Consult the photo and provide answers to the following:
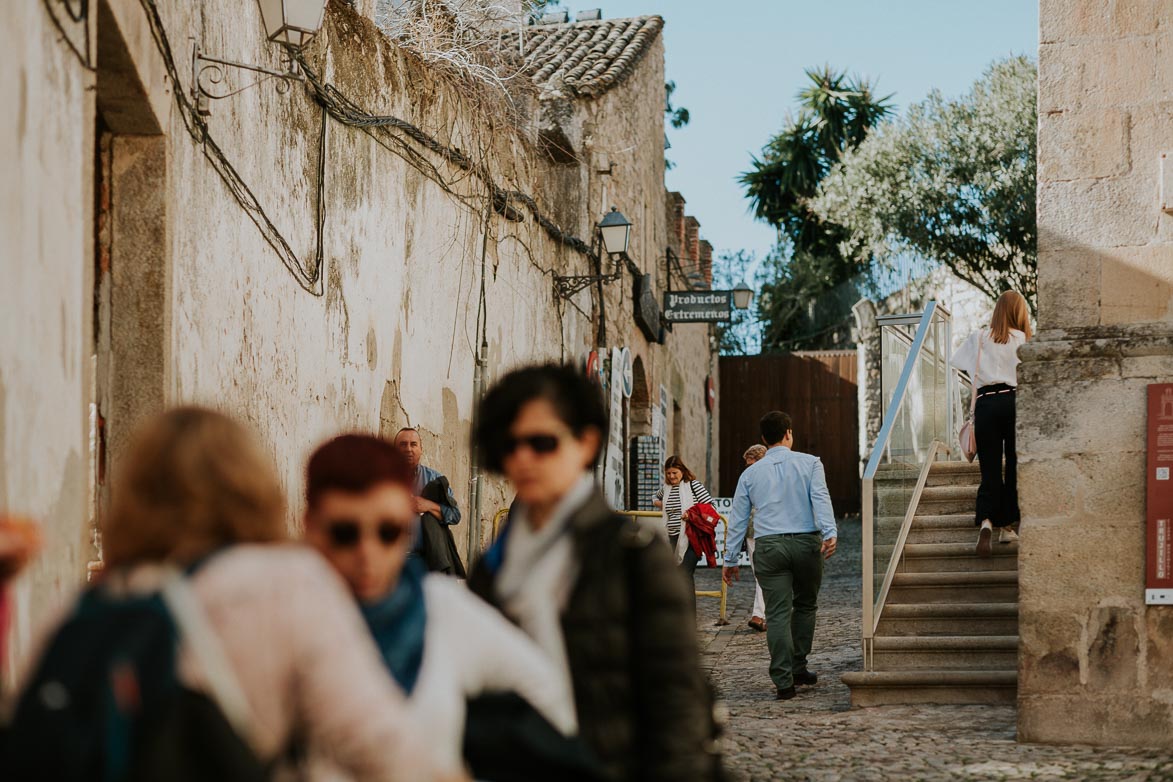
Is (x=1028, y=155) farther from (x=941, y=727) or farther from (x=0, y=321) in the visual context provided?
(x=0, y=321)

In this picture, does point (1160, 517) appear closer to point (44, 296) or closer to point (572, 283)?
point (44, 296)

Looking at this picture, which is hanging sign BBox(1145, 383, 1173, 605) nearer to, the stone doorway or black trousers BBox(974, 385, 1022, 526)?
black trousers BBox(974, 385, 1022, 526)

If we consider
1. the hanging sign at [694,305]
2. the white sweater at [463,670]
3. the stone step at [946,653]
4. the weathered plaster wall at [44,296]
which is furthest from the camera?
the hanging sign at [694,305]

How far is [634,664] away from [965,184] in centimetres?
2797

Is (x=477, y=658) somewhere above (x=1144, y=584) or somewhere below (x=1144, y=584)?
above

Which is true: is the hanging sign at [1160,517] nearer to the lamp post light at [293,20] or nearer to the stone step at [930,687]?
the stone step at [930,687]

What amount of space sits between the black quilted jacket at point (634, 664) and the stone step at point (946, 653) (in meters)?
5.81

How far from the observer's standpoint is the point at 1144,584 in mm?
6383

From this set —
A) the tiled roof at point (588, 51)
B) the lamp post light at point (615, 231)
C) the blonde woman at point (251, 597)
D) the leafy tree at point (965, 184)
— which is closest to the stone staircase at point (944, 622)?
the lamp post light at point (615, 231)

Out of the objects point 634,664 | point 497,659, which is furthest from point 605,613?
point 497,659

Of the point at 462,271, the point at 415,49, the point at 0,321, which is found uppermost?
the point at 415,49

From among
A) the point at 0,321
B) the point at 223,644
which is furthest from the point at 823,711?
the point at 223,644

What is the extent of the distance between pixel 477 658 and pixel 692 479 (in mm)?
9527

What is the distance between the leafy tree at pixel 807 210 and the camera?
111 ft
